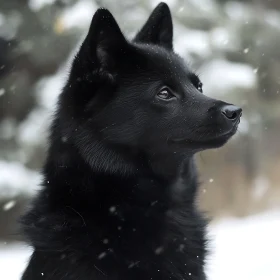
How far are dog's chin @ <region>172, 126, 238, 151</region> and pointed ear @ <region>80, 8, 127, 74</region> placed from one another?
0.54 metres

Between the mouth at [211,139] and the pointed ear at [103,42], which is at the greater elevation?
the pointed ear at [103,42]

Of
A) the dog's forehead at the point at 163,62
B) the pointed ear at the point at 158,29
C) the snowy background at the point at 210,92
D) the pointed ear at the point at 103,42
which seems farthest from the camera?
the snowy background at the point at 210,92

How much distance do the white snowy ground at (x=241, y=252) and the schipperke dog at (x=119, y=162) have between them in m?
2.12

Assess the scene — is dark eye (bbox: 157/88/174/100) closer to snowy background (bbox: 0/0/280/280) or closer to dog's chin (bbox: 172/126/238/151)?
dog's chin (bbox: 172/126/238/151)

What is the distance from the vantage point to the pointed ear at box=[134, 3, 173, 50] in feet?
10.5

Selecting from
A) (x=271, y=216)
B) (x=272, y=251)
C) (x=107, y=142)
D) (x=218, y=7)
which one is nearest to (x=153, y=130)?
(x=107, y=142)

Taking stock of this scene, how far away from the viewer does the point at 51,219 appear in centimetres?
278

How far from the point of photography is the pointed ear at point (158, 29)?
126 inches

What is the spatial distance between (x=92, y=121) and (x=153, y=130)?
31 centimetres

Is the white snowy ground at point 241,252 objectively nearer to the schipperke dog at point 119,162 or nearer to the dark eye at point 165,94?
the schipperke dog at point 119,162

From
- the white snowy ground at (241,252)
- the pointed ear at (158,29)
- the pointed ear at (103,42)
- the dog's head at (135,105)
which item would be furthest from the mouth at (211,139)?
the white snowy ground at (241,252)

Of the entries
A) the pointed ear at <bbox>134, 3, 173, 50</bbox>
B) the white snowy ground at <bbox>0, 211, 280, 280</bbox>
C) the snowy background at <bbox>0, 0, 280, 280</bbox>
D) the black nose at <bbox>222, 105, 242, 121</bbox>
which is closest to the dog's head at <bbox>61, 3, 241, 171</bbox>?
the black nose at <bbox>222, 105, 242, 121</bbox>

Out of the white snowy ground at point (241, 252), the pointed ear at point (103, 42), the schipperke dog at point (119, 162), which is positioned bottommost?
the schipperke dog at point (119, 162)

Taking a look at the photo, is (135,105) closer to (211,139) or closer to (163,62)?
(163,62)
